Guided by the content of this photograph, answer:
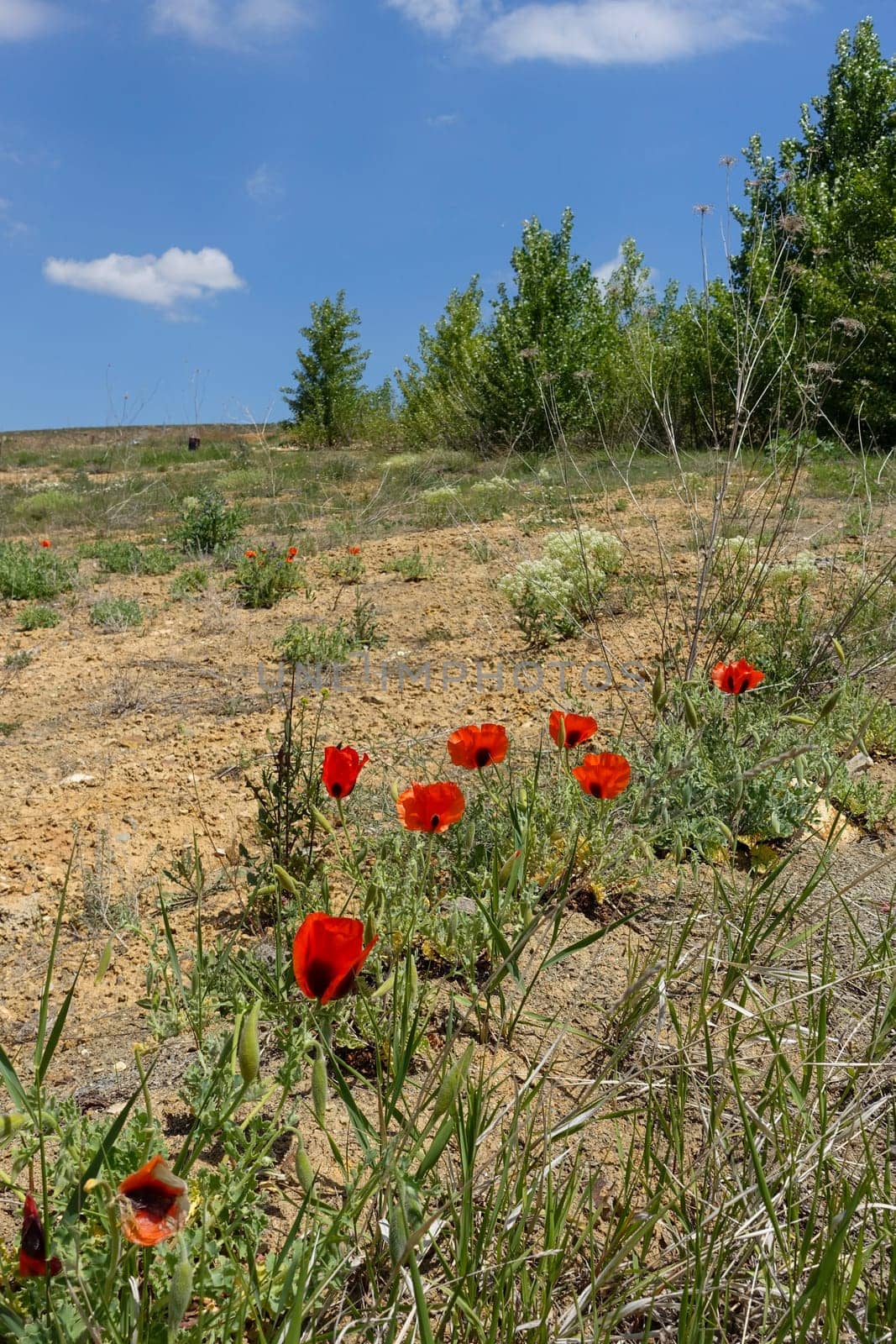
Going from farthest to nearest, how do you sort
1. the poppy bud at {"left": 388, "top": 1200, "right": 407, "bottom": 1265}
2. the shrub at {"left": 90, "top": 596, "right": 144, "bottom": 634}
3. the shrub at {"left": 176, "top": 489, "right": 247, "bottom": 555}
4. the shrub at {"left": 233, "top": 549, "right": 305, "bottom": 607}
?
the shrub at {"left": 176, "top": 489, "right": 247, "bottom": 555}
the shrub at {"left": 233, "top": 549, "right": 305, "bottom": 607}
the shrub at {"left": 90, "top": 596, "right": 144, "bottom": 634}
the poppy bud at {"left": 388, "top": 1200, "right": 407, "bottom": 1265}

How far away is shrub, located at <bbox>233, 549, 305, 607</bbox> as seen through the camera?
5492 millimetres

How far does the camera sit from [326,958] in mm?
978

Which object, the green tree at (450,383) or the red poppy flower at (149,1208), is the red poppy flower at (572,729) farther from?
the green tree at (450,383)

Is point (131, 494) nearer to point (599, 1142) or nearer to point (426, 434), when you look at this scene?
point (426, 434)

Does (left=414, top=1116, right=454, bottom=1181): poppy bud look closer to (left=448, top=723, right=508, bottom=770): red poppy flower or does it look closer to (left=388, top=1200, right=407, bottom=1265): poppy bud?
(left=388, top=1200, right=407, bottom=1265): poppy bud

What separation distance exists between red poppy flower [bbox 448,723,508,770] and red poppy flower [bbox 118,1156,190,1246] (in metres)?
0.94

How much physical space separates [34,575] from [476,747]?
5.27m

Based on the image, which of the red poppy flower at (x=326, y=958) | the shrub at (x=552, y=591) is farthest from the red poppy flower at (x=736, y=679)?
the shrub at (x=552, y=591)

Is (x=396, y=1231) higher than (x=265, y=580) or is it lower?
lower

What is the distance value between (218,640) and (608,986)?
3402 millimetres

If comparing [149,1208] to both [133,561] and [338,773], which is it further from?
[133,561]

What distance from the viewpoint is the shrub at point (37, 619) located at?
5.30 metres

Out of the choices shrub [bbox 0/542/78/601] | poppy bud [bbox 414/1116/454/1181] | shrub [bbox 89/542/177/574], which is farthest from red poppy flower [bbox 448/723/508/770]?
shrub [bbox 89/542/177/574]

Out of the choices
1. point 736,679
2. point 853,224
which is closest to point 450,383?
point 853,224
